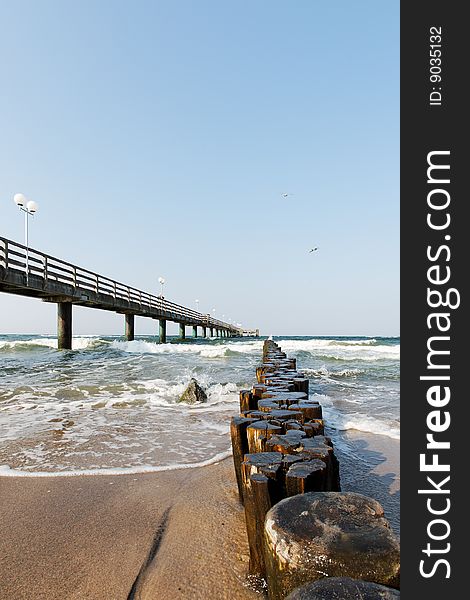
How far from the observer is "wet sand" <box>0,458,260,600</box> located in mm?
1848

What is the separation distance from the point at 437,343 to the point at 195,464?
335cm

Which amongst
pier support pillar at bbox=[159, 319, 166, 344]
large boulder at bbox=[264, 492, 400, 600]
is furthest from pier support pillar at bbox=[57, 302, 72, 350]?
large boulder at bbox=[264, 492, 400, 600]

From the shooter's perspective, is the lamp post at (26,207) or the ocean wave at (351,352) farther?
the ocean wave at (351,352)

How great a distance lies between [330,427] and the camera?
547 cm

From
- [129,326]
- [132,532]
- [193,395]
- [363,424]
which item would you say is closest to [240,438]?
[132,532]

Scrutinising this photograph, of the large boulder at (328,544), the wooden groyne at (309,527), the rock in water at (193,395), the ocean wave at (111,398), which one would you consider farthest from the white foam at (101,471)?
the rock in water at (193,395)

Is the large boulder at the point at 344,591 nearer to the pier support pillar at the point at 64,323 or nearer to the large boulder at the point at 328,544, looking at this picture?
the large boulder at the point at 328,544

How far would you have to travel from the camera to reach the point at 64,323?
62.3ft

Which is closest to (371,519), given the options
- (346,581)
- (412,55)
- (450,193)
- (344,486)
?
(346,581)

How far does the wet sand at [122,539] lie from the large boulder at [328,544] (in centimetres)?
76

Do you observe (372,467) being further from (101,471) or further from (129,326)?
(129,326)

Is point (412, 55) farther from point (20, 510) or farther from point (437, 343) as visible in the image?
point (20, 510)

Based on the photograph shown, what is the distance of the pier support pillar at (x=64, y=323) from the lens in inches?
740

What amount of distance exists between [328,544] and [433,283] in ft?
2.79
